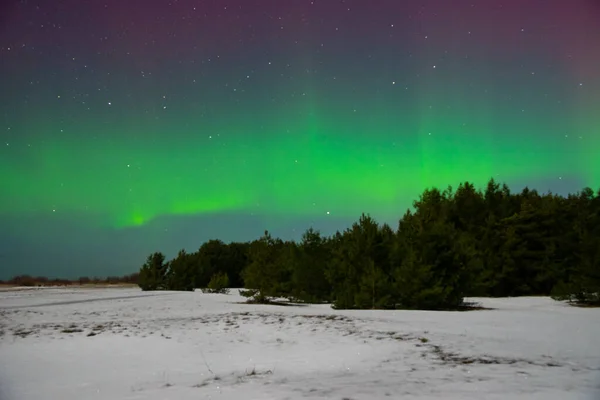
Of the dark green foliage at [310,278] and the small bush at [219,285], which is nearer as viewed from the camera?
the dark green foliage at [310,278]

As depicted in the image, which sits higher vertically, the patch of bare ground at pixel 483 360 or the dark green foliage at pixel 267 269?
the dark green foliage at pixel 267 269

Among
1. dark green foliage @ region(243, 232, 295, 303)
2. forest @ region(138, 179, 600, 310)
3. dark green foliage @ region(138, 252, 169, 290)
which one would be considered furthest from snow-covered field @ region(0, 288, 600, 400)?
dark green foliage @ region(138, 252, 169, 290)

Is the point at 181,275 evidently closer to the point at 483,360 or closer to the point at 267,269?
the point at 267,269

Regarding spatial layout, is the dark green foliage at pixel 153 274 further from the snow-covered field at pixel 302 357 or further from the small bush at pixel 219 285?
the snow-covered field at pixel 302 357

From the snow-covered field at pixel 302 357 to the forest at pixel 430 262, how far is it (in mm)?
4884

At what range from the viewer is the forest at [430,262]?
21.2 metres

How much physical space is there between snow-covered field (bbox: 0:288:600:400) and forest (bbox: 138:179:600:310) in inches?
192

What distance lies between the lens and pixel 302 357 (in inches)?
393

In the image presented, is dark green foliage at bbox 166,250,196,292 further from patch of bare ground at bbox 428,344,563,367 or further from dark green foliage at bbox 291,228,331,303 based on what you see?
patch of bare ground at bbox 428,344,563,367

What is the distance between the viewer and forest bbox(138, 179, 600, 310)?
21.2 metres

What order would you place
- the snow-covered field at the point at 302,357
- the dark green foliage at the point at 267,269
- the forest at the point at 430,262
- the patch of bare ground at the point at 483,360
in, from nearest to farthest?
the snow-covered field at the point at 302,357, the patch of bare ground at the point at 483,360, the forest at the point at 430,262, the dark green foliage at the point at 267,269

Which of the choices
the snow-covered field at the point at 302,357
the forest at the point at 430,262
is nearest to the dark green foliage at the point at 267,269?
the forest at the point at 430,262

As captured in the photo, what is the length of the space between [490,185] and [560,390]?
42726 mm

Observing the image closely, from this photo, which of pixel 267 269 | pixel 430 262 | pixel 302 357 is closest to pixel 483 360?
pixel 302 357
